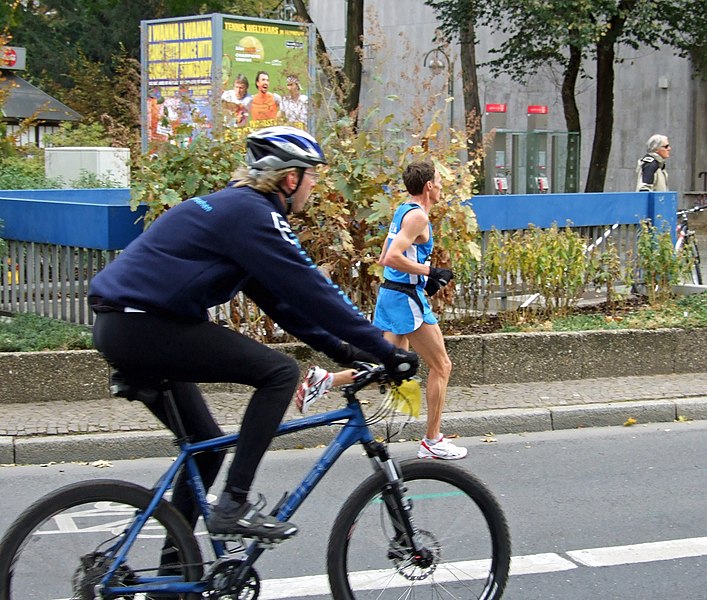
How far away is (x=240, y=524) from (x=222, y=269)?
875mm

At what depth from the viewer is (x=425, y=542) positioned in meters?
4.00

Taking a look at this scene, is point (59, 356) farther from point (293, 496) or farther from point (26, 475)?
point (293, 496)

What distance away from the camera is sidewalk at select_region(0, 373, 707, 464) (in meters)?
6.80

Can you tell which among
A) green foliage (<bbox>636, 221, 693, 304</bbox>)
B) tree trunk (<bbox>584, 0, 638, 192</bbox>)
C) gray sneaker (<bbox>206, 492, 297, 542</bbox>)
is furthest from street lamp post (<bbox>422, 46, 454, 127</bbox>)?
gray sneaker (<bbox>206, 492, 297, 542</bbox>)

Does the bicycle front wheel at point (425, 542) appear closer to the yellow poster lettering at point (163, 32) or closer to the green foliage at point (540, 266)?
the green foliage at point (540, 266)

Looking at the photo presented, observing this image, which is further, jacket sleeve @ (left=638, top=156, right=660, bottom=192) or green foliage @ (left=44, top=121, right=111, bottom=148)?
green foliage @ (left=44, top=121, right=111, bottom=148)

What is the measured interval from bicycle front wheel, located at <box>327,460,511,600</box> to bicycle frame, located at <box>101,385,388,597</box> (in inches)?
5.6

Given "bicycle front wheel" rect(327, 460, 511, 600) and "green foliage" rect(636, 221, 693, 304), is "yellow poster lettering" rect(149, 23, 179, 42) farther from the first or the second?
"bicycle front wheel" rect(327, 460, 511, 600)

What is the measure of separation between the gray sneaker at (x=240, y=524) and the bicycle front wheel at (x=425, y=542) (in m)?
0.24

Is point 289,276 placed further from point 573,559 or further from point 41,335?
point 41,335

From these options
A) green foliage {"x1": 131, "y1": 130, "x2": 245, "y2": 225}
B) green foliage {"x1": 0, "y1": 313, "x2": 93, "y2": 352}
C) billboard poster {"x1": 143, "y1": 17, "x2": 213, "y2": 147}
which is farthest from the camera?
billboard poster {"x1": 143, "y1": 17, "x2": 213, "y2": 147}

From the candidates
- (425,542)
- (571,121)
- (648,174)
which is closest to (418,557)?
(425,542)

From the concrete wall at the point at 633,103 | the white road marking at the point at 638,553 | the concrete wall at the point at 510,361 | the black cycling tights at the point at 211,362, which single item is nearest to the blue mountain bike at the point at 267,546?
the black cycling tights at the point at 211,362

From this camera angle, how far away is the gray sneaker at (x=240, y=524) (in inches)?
146
